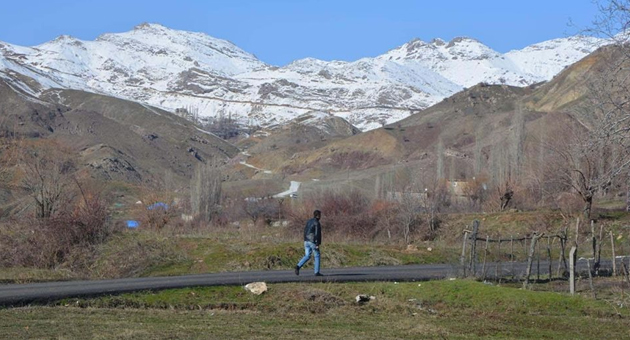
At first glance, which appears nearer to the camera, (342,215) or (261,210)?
(342,215)

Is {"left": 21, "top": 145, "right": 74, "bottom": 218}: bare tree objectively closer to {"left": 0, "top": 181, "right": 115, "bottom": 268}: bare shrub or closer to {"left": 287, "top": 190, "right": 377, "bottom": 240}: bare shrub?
{"left": 0, "top": 181, "right": 115, "bottom": 268}: bare shrub

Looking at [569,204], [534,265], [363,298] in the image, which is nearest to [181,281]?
[363,298]

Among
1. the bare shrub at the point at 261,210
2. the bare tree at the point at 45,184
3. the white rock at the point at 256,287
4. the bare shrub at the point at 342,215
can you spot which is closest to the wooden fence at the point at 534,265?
the white rock at the point at 256,287

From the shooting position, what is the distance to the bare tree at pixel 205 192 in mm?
77188

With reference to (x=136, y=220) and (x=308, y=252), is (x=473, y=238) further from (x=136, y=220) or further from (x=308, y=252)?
(x=136, y=220)

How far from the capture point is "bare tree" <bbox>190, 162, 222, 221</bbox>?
77.2 meters

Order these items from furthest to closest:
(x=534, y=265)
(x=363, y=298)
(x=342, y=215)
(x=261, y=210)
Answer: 1. (x=261, y=210)
2. (x=342, y=215)
3. (x=534, y=265)
4. (x=363, y=298)

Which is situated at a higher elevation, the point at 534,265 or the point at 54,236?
the point at 54,236

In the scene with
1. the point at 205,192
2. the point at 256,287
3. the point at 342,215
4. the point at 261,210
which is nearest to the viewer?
the point at 256,287

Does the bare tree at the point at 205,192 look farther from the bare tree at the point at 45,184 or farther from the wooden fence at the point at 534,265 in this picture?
the wooden fence at the point at 534,265

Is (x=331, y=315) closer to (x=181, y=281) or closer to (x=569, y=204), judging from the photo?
(x=181, y=281)

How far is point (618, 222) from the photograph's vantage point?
46906mm

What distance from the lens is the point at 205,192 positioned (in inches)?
3108

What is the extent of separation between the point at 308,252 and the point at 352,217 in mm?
32302
